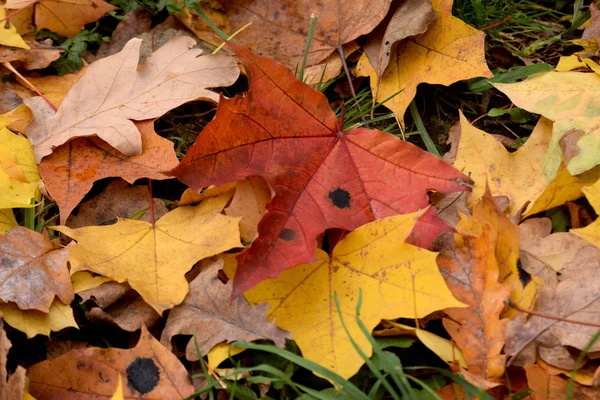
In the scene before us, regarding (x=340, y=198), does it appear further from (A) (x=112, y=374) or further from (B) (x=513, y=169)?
(A) (x=112, y=374)

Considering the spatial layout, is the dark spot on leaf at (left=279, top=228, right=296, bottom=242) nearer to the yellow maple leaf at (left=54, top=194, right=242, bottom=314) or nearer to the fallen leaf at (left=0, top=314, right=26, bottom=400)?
the yellow maple leaf at (left=54, top=194, right=242, bottom=314)

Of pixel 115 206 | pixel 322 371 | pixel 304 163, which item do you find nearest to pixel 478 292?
pixel 322 371

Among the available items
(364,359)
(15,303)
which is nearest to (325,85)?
(364,359)

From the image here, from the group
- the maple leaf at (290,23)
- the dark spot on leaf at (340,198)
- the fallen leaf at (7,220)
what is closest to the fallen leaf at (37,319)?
the fallen leaf at (7,220)

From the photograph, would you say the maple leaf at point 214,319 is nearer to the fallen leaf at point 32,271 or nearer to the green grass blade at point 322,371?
the green grass blade at point 322,371

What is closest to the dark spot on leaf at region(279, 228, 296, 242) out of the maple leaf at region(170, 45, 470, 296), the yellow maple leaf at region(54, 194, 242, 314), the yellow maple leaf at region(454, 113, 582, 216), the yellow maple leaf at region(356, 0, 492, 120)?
the maple leaf at region(170, 45, 470, 296)

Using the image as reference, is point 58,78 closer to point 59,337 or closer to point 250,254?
point 59,337
